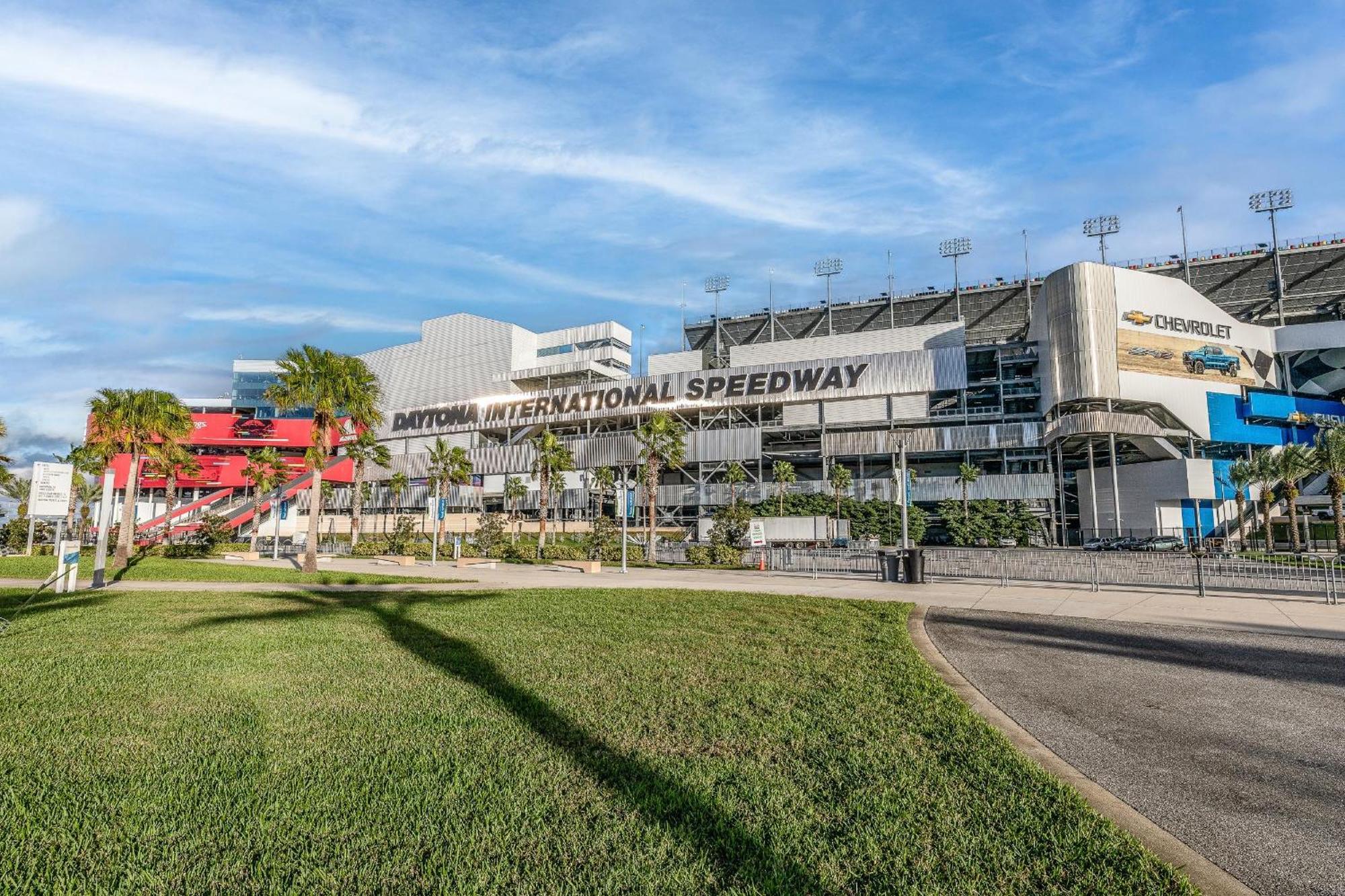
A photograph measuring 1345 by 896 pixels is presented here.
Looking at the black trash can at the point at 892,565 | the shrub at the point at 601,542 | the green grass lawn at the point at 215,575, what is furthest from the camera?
the shrub at the point at 601,542

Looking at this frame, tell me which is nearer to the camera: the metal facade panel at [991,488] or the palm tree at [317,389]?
the palm tree at [317,389]

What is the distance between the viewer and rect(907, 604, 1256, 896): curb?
386 centimetres

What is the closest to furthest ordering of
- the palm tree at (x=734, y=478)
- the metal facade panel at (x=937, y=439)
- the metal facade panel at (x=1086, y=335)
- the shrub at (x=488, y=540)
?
the shrub at (x=488, y=540) < the metal facade panel at (x=1086, y=335) < the metal facade panel at (x=937, y=439) < the palm tree at (x=734, y=478)

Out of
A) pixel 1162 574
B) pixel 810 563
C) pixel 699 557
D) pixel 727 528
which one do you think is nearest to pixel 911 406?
pixel 727 528

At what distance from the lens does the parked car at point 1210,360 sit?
71625 millimetres

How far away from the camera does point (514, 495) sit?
74562mm

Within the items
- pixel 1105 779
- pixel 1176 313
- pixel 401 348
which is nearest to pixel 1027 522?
pixel 1176 313

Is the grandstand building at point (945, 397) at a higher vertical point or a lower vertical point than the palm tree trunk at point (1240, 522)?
higher

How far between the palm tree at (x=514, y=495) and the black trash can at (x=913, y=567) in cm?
4283

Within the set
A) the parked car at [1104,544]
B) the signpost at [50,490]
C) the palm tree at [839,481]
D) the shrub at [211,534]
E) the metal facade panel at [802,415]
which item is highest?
the metal facade panel at [802,415]

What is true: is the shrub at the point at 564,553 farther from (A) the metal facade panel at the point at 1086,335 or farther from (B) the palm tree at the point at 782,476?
(A) the metal facade panel at the point at 1086,335

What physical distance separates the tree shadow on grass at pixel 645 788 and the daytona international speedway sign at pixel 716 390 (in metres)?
73.2

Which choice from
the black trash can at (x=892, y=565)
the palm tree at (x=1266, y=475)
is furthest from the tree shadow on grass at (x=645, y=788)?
the palm tree at (x=1266, y=475)

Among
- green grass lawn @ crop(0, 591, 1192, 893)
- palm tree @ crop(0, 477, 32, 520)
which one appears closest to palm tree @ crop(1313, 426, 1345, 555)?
green grass lawn @ crop(0, 591, 1192, 893)
